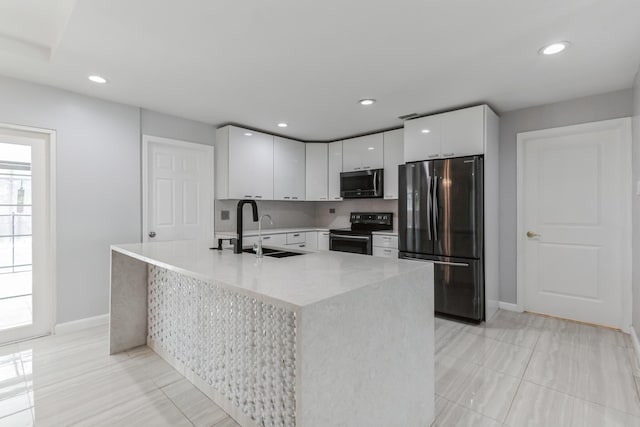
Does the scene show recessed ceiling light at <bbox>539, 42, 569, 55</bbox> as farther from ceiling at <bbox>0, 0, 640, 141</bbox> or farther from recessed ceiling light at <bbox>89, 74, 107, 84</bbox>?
recessed ceiling light at <bbox>89, 74, 107, 84</bbox>

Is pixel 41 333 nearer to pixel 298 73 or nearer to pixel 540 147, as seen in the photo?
pixel 298 73

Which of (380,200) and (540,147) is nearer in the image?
(540,147)

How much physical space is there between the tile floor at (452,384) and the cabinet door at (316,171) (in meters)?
2.83

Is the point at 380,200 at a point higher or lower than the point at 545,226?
higher

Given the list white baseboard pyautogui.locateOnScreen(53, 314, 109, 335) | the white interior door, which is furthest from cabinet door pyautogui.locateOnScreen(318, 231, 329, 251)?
white baseboard pyautogui.locateOnScreen(53, 314, 109, 335)

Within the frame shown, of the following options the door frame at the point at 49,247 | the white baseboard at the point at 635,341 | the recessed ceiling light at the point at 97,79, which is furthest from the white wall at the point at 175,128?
the white baseboard at the point at 635,341

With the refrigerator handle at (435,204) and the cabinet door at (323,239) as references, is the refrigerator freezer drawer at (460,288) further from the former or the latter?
the cabinet door at (323,239)

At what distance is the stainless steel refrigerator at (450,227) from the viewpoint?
3.16 metres

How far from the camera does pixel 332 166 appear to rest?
4.96 m

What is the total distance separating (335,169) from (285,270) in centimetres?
353

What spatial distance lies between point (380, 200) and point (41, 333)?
4.25m

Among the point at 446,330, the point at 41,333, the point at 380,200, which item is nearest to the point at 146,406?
the point at 41,333

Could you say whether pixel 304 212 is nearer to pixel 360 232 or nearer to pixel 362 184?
pixel 362 184

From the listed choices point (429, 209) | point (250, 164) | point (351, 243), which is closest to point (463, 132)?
point (429, 209)
